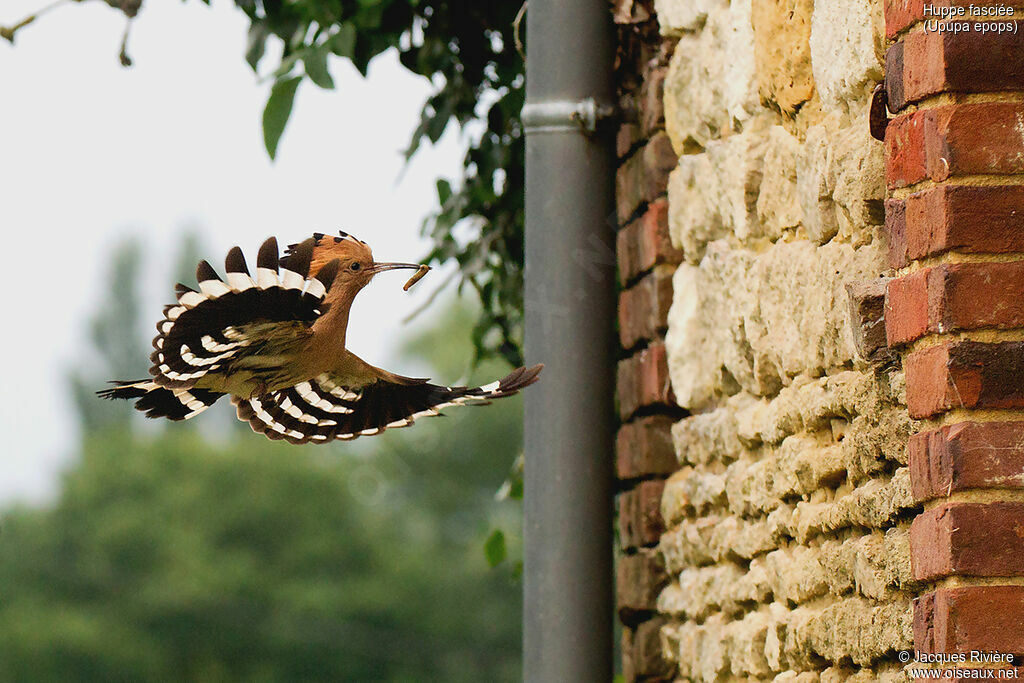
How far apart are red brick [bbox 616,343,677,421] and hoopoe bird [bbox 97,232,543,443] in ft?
2.82

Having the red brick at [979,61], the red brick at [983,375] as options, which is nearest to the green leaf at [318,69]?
the red brick at [979,61]

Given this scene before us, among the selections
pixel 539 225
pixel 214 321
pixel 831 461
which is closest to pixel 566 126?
pixel 539 225

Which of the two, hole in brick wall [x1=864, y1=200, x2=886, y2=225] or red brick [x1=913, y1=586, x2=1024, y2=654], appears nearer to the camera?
red brick [x1=913, y1=586, x2=1024, y2=654]

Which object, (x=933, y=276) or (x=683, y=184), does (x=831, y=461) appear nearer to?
(x=933, y=276)

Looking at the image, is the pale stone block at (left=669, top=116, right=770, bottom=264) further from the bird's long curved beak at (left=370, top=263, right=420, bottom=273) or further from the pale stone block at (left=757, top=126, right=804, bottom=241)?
the bird's long curved beak at (left=370, top=263, right=420, bottom=273)

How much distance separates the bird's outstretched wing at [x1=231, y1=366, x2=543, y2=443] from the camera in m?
2.25

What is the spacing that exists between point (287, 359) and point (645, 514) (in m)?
1.22

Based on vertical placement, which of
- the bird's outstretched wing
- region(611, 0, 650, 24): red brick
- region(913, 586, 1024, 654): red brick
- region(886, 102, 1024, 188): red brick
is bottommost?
region(913, 586, 1024, 654): red brick

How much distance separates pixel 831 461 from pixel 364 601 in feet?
118

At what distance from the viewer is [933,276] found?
1.92 meters

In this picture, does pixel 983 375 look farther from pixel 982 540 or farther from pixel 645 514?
pixel 645 514

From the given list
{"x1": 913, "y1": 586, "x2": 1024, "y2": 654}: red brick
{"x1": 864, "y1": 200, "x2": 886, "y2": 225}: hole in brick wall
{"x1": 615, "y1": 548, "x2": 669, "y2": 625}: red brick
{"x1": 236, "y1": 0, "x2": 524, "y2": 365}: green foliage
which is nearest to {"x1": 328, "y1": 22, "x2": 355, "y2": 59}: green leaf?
{"x1": 236, "y1": 0, "x2": 524, "y2": 365}: green foliage

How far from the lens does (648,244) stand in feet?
10.5

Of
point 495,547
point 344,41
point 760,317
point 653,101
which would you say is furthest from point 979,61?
point 495,547
